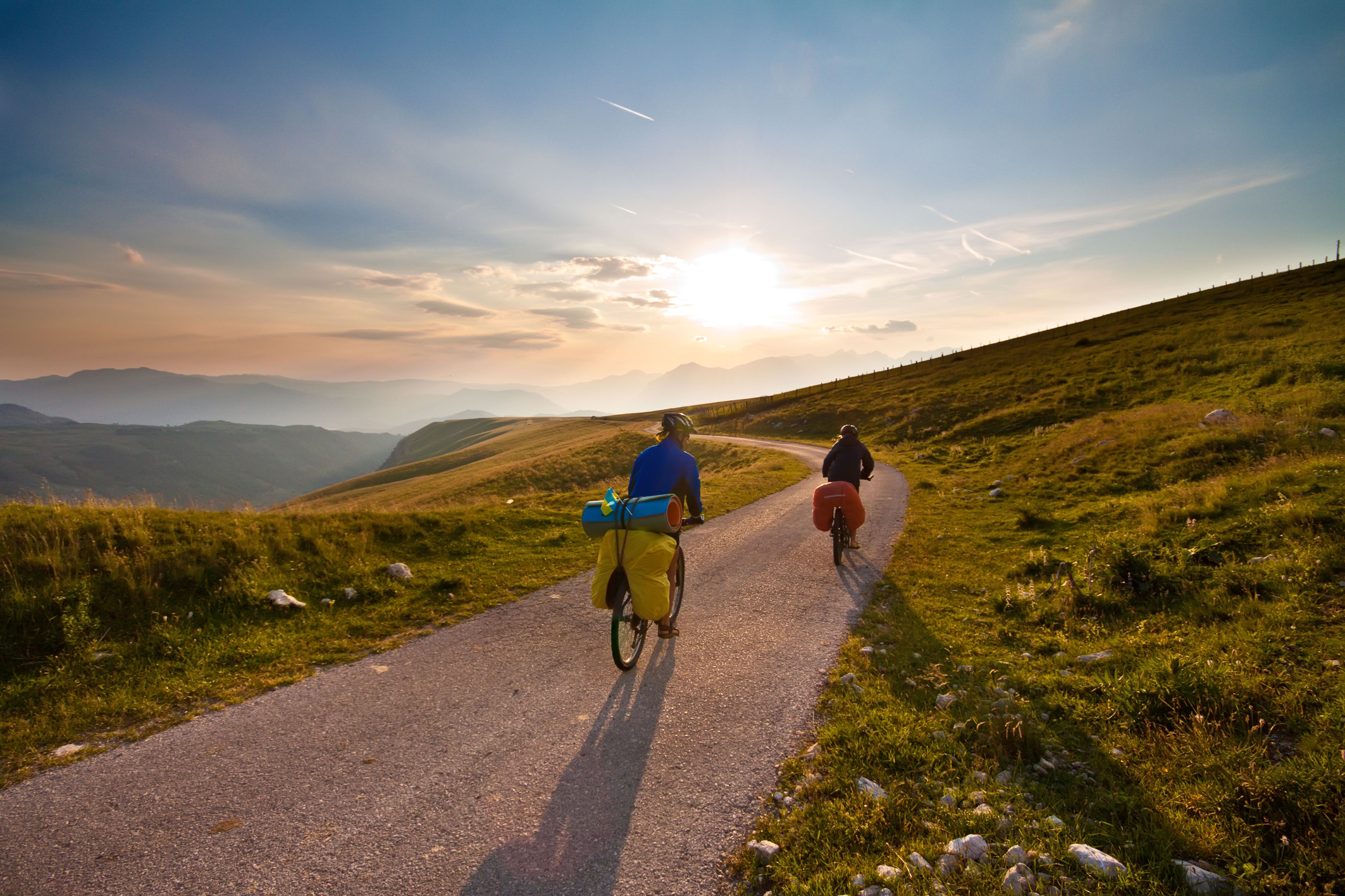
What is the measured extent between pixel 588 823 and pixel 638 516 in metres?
3.28

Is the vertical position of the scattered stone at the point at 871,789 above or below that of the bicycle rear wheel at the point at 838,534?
below

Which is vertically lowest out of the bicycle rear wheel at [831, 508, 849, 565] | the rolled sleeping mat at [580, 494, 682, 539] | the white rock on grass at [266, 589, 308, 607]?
the bicycle rear wheel at [831, 508, 849, 565]

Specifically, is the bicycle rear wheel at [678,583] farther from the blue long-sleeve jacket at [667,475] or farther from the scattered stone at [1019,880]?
the scattered stone at [1019,880]

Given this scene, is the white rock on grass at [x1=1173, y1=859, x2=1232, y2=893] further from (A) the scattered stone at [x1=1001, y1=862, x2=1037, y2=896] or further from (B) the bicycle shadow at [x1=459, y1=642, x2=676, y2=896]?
(B) the bicycle shadow at [x1=459, y1=642, x2=676, y2=896]

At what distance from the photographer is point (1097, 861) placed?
363 cm

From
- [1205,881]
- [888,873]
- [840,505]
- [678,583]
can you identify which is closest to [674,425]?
[678,583]

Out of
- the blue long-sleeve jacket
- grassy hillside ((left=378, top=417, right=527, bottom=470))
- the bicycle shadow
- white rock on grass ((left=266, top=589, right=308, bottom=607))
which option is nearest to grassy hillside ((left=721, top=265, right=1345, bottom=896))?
the bicycle shadow

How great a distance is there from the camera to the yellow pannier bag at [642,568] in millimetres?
6629

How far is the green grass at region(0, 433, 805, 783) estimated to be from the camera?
6320 mm

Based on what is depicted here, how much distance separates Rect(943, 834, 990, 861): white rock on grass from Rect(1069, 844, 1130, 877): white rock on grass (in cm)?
56

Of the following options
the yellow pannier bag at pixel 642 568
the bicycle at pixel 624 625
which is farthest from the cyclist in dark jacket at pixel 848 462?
the yellow pannier bag at pixel 642 568

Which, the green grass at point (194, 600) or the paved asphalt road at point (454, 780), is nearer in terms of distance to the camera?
the paved asphalt road at point (454, 780)

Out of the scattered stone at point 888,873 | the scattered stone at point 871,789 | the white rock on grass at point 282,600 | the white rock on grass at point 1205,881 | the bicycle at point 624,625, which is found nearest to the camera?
the white rock on grass at point 1205,881

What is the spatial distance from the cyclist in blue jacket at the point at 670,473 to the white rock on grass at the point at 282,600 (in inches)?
249
